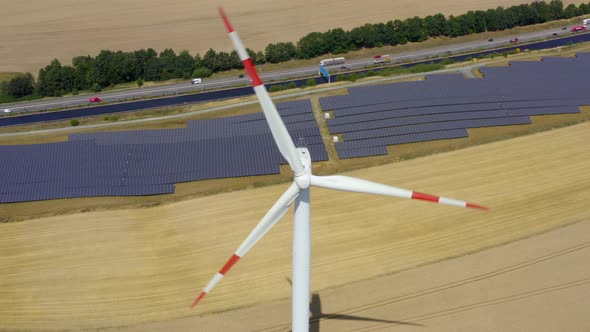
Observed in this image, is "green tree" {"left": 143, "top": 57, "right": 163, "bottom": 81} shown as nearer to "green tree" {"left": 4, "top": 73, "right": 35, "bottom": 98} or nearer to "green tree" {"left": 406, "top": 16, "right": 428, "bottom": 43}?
"green tree" {"left": 4, "top": 73, "right": 35, "bottom": 98}

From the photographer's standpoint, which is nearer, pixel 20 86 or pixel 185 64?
pixel 20 86

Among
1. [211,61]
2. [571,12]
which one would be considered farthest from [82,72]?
[571,12]

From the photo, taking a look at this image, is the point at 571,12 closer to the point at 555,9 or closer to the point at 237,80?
the point at 555,9

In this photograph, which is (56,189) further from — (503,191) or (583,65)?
(583,65)

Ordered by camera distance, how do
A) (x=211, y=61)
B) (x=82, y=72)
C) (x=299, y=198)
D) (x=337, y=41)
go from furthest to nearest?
(x=337, y=41)
(x=211, y=61)
(x=82, y=72)
(x=299, y=198)

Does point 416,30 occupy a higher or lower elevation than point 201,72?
higher

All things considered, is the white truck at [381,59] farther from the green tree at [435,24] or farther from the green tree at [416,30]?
the green tree at [435,24]

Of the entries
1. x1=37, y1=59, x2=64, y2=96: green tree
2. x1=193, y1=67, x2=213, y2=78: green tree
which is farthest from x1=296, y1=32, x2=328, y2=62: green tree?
x1=37, y1=59, x2=64, y2=96: green tree

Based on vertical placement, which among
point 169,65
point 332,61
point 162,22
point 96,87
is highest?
point 162,22
